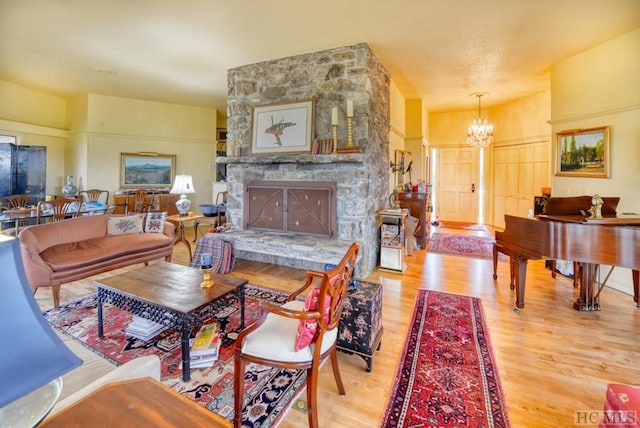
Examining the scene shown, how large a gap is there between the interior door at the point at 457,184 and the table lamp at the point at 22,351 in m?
9.47

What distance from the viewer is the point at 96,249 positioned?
3.76 metres

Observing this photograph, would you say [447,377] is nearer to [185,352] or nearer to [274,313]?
[274,313]

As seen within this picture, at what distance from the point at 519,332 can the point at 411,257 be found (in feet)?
8.64

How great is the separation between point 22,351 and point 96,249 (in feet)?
12.6

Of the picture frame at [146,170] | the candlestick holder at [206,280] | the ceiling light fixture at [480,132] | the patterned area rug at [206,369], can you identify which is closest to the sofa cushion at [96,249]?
the patterned area rug at [206,369]

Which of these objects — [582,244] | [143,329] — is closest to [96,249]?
[143,329]

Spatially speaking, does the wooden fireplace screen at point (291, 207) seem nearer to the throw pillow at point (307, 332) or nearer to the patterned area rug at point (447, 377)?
the patterned area rug at point (447, 377)

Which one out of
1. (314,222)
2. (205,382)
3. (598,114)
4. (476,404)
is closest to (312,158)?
(314,222)

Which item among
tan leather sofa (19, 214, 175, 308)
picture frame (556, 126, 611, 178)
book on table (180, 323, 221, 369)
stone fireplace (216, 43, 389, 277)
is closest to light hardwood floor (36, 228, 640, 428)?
tan leather sofa (19, 214, 175, 308)

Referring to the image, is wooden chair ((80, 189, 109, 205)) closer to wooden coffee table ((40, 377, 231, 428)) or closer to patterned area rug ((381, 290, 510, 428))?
patterned area rug ((381, 290, 510, 428))

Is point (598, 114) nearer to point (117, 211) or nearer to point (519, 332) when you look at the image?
point (519, 332)

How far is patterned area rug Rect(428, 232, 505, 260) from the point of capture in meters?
5.55

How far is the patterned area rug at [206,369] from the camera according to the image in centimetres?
189

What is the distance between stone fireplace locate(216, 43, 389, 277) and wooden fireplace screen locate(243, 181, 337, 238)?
16mm
